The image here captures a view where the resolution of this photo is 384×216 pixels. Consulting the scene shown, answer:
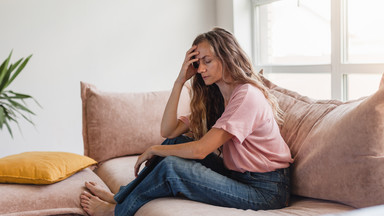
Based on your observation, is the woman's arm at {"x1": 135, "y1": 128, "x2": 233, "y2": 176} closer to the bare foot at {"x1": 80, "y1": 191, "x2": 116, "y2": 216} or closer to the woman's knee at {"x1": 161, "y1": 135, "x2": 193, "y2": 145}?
the woman's knee at {"x1": 161, "y1": 135, "x2": 193, "y2": 145}

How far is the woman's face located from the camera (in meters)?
1.89

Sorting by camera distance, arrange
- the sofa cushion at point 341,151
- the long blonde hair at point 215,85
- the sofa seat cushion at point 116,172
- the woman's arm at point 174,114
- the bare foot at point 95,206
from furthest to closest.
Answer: the sofa seat cushion at point 116,172 < the woman's arm at point 174,114 < the bare foot at point 95,206 < the long blonde hair at point 215,85 < the sofa cushion at point 341,151

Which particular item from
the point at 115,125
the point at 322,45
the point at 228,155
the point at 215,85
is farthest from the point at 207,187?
the point at 322,45

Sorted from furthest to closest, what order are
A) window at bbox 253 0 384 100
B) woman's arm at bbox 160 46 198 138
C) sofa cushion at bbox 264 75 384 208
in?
window at bbox 253 0 384 100, woman's arm at bbox 160 46 198 138, sofa cushion at bbox 264 75 384 208

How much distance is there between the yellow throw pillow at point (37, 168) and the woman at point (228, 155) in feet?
1.11

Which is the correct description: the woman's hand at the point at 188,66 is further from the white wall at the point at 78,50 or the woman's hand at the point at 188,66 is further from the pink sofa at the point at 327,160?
the white wall at the point at 78,50

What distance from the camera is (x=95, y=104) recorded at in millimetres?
2699

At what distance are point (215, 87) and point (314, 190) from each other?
70cm

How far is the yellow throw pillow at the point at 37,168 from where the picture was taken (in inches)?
83.5

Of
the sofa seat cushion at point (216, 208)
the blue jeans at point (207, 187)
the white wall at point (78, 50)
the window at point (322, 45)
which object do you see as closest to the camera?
the sofa seat cushion at point (216, 208)

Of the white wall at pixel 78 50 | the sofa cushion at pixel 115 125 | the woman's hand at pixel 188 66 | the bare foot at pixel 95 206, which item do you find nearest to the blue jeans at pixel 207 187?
the bare foot at pixel 95 206

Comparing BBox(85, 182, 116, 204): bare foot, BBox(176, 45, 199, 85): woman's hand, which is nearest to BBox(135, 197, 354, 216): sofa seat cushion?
BBox(85, 182, 116, 204): bare foot

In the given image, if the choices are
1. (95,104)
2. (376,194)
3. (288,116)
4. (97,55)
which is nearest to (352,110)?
(376,194)

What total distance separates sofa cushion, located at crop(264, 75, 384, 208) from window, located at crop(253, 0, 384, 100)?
2.78 ft
